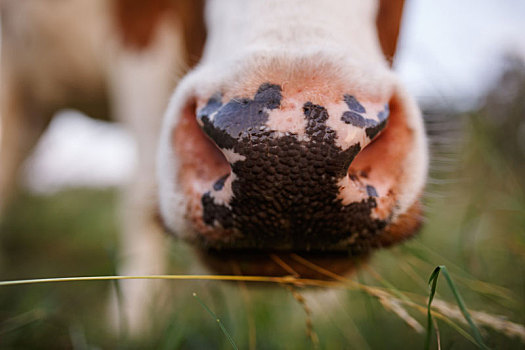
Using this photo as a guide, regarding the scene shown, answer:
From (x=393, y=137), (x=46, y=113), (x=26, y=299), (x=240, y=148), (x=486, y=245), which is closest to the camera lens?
(x=240, y=148)

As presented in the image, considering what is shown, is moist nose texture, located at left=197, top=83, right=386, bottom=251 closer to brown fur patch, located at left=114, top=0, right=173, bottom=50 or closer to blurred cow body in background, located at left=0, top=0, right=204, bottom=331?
blurred cow body in background, located at left=0, top=0, right=204, bottom=331

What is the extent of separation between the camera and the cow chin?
2.02ft

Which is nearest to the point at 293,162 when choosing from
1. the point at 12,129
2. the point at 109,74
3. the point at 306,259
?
the point at 306,259

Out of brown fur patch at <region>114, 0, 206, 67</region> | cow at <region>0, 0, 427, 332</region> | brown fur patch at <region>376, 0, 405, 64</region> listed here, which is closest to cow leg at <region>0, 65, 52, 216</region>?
brown fur patch at <region>114, 0, 206, 67</region>

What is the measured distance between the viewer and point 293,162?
1.98 feet

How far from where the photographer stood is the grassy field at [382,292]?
96 cm

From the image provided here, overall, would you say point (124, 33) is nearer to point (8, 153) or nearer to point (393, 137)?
point (8, 153)

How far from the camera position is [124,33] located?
6.42ft

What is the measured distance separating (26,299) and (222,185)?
3.16 ft

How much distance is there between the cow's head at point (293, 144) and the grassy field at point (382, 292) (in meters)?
0.17

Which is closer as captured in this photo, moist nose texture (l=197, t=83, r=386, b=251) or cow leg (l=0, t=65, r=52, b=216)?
moist nose texture (l=197, t=83, r=386, b=251)

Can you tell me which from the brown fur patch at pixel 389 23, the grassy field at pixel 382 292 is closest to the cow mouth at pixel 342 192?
the grassy field at pixel 382 292

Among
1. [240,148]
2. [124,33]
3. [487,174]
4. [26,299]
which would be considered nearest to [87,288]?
[26,299]

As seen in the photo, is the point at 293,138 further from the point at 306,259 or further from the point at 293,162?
the point at 306,259
